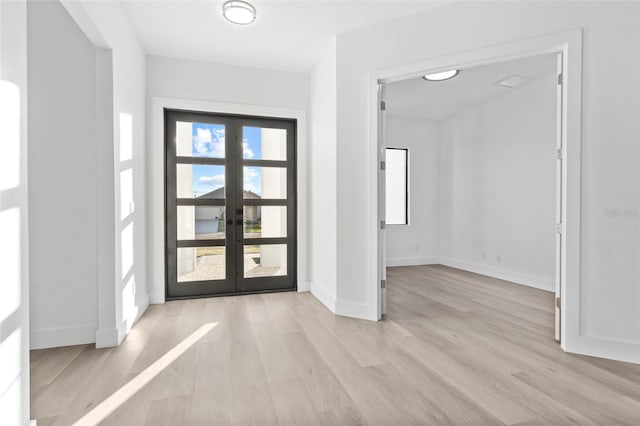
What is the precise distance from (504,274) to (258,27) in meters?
4.95

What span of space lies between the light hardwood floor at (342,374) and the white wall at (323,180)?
582mm

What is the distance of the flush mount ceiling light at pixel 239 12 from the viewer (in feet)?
9.33

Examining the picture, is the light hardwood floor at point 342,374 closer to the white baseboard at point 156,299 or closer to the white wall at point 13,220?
the white baseboard at point 156,299

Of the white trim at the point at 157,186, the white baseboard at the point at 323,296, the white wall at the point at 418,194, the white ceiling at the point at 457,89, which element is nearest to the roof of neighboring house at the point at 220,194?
the white trim at the point at 157,186

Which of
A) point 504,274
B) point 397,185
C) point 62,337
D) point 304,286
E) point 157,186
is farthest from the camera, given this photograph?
point 397,185

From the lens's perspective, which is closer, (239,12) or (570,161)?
(570,161)

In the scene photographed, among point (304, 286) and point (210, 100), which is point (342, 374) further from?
point (210, 100)

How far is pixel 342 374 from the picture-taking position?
7.25ft

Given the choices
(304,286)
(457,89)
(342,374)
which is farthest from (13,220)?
(457,89)

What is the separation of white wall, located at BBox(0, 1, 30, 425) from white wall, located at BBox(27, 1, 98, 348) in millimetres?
1278

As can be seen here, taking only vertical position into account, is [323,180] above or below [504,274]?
above

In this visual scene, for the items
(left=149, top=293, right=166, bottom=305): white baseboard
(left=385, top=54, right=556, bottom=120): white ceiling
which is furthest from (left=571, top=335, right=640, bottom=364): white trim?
(left=149, top=293, right=166, bottom=305): white baseboard

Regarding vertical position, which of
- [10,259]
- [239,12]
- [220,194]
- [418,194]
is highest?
[239,12]

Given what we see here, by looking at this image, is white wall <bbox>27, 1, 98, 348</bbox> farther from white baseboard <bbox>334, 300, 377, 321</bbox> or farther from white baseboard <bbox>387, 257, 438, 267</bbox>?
white baseboard <bbox>387, 257, 438, 267</bbox>
